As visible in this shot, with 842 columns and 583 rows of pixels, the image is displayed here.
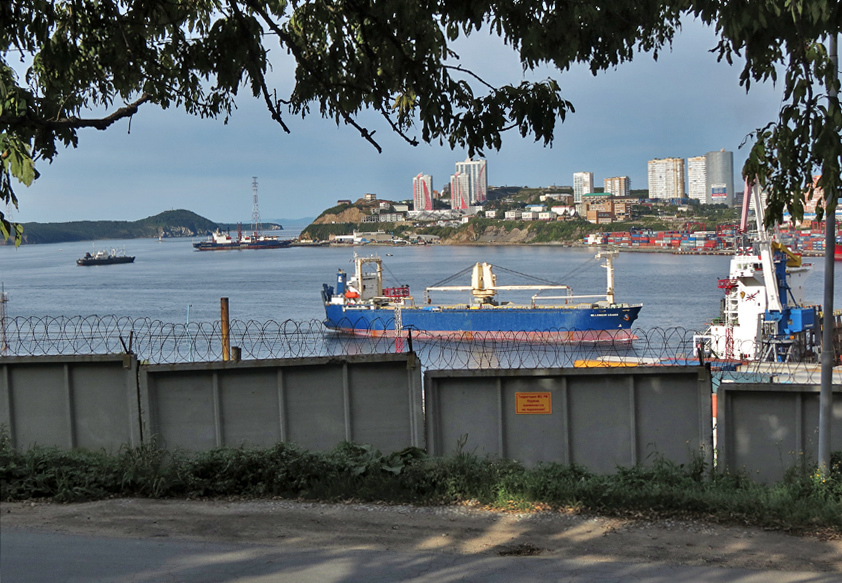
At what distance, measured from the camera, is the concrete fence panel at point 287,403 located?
7199 mm

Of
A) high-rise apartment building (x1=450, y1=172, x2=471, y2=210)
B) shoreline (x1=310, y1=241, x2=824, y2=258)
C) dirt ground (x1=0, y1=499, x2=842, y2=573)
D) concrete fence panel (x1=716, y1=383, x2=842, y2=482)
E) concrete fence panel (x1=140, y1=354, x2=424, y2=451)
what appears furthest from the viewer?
high-rise apartment building (x1=450, y1=172, x2=471, y2=210)

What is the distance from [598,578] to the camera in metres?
4.11

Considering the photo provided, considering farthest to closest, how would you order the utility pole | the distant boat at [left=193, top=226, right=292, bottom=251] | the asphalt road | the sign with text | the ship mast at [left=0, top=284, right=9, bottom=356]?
the distant boat at [left=193, top=226, right=292, bottom=251] → the ship mast at [left=0, top=284, right=9, bottom=356] → the sign with text → the utility pole → the asphalt road

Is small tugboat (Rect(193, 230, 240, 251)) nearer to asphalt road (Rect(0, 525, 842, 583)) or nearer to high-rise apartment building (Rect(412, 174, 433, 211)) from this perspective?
high-rise apartment building (Rect(412, 174, 433, 211))

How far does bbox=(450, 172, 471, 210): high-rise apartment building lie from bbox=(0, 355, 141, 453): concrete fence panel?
611 feet

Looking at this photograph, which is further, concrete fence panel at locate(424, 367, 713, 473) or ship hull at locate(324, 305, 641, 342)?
ship hull at locate(324, 305, 641, 342)

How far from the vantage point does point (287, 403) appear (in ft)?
23.7

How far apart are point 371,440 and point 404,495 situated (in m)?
1.70

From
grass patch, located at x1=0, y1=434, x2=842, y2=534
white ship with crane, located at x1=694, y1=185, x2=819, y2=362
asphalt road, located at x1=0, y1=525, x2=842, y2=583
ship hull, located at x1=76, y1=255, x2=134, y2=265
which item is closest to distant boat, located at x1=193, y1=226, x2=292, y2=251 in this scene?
ship hull, located at x1=76, y1=255, x2=134, y2=265

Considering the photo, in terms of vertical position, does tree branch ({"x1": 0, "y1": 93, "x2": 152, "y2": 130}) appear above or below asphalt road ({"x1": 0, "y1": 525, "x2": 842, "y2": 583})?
above

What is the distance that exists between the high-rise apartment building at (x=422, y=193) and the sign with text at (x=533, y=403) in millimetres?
187821

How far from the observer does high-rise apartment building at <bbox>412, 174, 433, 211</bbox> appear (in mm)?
194887

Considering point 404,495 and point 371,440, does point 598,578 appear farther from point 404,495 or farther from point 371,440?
point 371,440

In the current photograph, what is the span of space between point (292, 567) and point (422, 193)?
194 m
